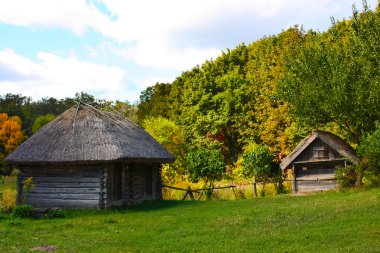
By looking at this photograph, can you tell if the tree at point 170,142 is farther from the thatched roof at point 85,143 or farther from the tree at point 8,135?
the tree at point 8,135

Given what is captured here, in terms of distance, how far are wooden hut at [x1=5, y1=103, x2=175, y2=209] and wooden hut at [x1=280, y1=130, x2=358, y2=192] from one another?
8.10 m

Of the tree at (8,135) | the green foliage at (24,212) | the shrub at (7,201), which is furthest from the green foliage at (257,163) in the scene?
the tree at (8,135)

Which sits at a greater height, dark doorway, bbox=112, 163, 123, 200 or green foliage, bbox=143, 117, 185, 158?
green foliage, bbox=143, 117, 185, 158

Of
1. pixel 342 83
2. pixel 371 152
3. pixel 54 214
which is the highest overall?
pixel 342 83

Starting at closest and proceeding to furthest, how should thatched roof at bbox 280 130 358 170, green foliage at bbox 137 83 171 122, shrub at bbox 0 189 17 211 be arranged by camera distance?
1. shrub at bbox 0 189 17 211
2. thatched roof at bbox 280 130 358 170
3. green foliage at bbox 137 83 171 122

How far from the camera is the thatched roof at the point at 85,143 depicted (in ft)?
72.4

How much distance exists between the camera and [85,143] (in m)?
22.7

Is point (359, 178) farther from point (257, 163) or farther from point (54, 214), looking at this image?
point (54, 214)

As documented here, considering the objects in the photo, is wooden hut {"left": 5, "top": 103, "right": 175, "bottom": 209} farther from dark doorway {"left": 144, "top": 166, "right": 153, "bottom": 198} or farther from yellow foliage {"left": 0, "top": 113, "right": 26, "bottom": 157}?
yellow foliage {"left": 0, "top": 113, "right": 26, "bottom": 157}

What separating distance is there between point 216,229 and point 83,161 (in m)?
9.03

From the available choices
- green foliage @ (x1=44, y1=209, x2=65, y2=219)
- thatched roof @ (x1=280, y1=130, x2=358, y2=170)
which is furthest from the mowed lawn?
thatched roof @ (x1=280, y1=130, x2=358, y2=170)

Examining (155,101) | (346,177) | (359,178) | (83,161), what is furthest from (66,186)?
(155,101)

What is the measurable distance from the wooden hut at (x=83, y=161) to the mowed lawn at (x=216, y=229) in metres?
1.65

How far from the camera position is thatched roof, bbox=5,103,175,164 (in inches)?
869
